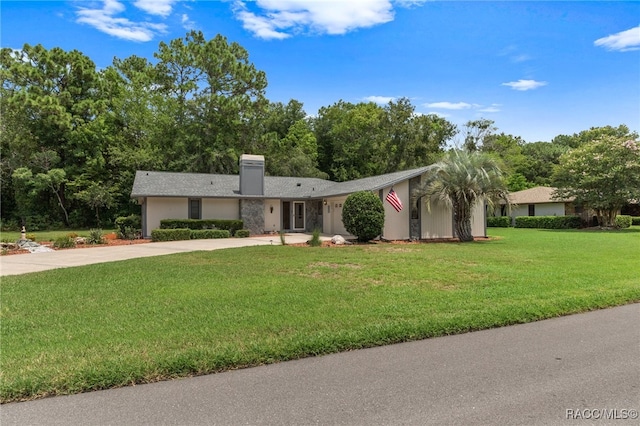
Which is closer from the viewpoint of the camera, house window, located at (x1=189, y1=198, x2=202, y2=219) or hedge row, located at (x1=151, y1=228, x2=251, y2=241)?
hedge row, located at (x1=151, y1=228, x2=251, y2=241)

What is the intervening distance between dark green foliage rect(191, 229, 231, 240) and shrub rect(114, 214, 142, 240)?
3489 mm

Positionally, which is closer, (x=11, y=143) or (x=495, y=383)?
(x=495, y=383)

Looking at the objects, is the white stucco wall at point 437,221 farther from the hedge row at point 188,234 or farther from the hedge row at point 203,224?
the hedge row at point 203,224

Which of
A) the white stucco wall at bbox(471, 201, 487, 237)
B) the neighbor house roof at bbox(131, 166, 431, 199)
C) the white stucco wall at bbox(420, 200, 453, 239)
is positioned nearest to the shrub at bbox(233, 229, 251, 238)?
the neighbor house roof at bbox(131, 166, 431, 199)

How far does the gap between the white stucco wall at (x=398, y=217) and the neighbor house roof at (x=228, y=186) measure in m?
0.50

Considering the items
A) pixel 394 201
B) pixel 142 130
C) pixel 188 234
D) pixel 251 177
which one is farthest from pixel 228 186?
pixel 142 130

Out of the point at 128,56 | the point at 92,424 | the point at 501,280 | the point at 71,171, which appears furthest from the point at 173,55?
the point at 92,424

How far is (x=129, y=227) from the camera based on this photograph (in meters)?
21.1

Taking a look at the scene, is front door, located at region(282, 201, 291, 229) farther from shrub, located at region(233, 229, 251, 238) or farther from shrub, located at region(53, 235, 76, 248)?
shrub, located at region(53, 235, 76, 248)

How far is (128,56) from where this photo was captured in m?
37.2

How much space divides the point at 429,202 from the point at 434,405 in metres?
16.8

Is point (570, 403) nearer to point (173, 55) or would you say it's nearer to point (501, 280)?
point (501, 280)

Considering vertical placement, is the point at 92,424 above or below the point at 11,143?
below

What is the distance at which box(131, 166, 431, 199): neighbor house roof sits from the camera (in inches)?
791
